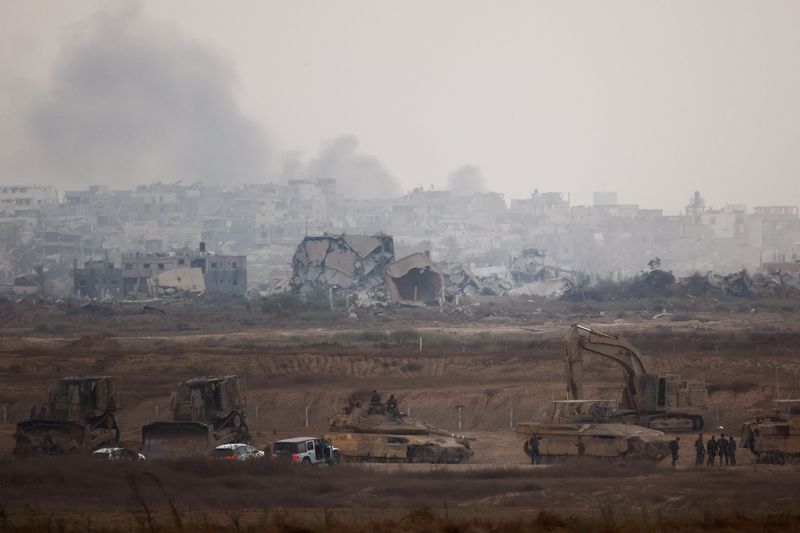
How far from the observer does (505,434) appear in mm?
32031

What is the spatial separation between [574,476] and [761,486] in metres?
3.07

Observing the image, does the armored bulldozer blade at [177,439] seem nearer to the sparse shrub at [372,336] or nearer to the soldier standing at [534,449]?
the soldier standing at [534,449]

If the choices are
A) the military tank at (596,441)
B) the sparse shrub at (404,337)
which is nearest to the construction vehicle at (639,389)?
the military tank at (596,441)

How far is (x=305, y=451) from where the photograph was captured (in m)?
25.2

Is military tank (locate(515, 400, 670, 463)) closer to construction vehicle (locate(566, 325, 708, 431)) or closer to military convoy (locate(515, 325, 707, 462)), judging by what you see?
military convoy (locate(515, 325, 707, 462))

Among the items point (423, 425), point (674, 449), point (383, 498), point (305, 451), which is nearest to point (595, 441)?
point (674, 449)

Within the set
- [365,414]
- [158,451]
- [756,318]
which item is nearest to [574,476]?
[365,414]

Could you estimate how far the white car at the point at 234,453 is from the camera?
25344mm

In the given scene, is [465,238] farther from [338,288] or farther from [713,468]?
[713,468]

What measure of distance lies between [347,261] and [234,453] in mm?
58352

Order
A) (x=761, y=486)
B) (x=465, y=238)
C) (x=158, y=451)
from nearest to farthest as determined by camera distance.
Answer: (x=761, y=486) < (x=158, y=451) < (x=465, y=238)

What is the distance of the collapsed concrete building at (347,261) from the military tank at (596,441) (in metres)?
55.6

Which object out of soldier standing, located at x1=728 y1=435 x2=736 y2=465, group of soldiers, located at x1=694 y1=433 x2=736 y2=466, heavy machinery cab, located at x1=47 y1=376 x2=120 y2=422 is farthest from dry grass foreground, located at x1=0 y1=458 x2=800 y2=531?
heavy machinery cab, located at x1=47 y1=376 x2=120 y2=422

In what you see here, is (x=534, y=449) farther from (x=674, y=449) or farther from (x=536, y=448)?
(x=674, y=449)
